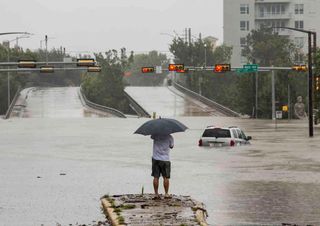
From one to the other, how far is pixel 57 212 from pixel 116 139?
35.3 meters

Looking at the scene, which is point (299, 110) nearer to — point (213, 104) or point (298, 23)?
point (213, 104)

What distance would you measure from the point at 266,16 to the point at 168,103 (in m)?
58.8

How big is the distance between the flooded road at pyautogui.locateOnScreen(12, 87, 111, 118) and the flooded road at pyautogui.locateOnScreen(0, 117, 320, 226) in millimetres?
58132

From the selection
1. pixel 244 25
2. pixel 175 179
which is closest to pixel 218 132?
pixel 175 179

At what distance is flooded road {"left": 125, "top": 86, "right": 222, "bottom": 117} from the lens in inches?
4252

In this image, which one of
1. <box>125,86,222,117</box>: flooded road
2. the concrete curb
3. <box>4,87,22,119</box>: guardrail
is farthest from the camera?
<box>125,86,222,117</box>: flooded road

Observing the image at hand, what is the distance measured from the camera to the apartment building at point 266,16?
172 m

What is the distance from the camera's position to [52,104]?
12081 centimetres

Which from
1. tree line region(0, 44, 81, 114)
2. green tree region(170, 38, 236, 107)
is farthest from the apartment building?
tree line region(0, 44, 81, 114)

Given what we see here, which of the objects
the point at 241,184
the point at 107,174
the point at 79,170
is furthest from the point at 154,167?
the point at 79,170

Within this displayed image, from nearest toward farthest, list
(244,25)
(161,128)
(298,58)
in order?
(161,128)
(298,58)
(244,25)

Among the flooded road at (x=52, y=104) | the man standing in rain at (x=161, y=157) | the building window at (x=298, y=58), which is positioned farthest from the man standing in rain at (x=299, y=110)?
the man standing in rain at (x=161, y=157)

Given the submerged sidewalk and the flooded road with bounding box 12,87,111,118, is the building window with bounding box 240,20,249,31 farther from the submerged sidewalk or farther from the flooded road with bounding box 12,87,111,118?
the submerged sidewalk

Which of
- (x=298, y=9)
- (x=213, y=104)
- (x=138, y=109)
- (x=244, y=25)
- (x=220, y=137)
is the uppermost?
(x=298, y=9)
